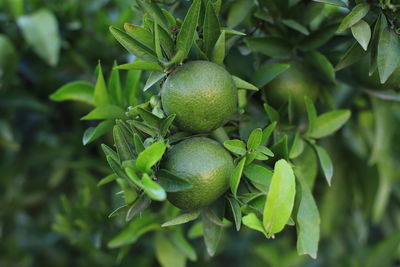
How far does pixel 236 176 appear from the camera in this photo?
0.65 metres

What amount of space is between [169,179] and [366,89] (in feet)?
1.50

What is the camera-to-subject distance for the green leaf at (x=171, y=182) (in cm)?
62

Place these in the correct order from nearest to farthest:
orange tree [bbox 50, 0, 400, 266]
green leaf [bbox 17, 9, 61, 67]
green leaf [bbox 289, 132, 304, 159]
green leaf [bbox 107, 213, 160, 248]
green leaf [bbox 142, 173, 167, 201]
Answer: green leaf [bbox 142, 173, 167, 201]
orange tree [bbox 50, 0, 400, 266]
green leaf [bbox 289, 132, 304, 159]
green leaf [bbox 107, 213, 160, 248]
green leaf [bbox 17, 9, 61, 67]

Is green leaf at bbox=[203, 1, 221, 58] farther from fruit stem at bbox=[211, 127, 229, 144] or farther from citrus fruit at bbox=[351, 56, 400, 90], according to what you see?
citrus fruit at bbox=[351, 56, 400, 90]

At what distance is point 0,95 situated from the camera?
1.23 metres

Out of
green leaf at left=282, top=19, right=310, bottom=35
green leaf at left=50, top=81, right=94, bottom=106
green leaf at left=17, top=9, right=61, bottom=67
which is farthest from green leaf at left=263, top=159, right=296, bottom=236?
green leaf at left=17, top=9, right=61, bottom=67

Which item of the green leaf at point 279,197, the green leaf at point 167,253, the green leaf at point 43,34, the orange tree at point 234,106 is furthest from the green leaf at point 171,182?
the green leaf at point 43,34

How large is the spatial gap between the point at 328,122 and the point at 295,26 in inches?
7.1

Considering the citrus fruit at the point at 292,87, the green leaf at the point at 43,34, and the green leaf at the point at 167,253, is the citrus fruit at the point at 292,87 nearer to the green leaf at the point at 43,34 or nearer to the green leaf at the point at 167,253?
the green leaf at the point at 167,253

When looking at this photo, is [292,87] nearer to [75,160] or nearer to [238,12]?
[238,12]

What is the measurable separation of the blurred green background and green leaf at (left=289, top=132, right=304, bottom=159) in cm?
32

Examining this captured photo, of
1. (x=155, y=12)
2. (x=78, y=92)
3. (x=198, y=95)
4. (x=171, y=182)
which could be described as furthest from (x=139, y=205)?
(x=78, y=92)

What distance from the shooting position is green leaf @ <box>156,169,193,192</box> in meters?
0.62

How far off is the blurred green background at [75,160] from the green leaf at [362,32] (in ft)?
1.34
